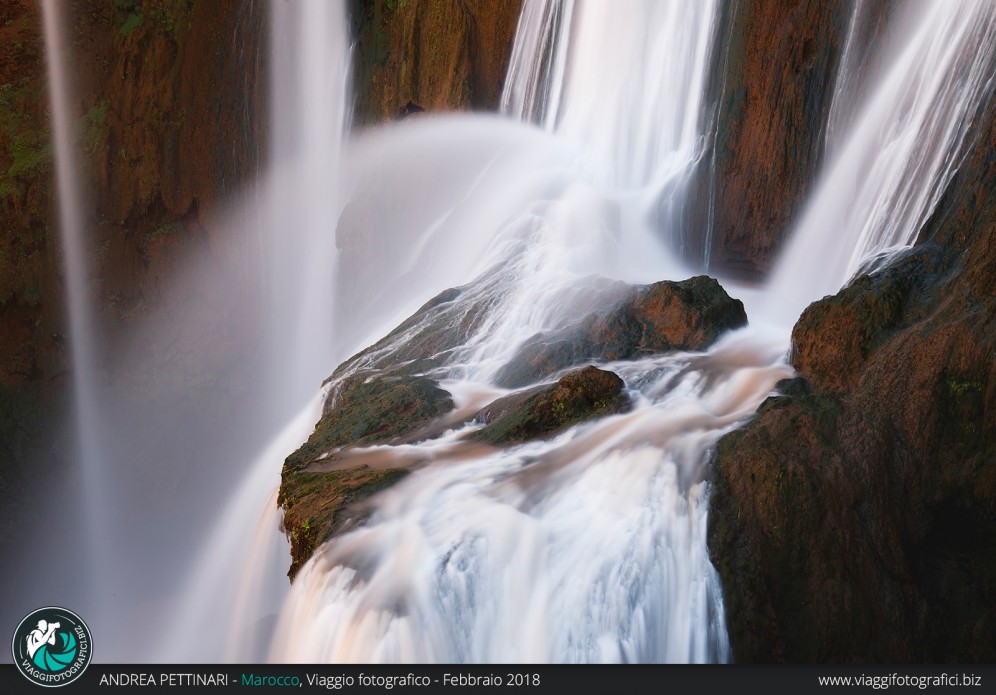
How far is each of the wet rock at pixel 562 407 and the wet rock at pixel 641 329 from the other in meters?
0.74

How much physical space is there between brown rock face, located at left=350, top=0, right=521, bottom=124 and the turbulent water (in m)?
0.31

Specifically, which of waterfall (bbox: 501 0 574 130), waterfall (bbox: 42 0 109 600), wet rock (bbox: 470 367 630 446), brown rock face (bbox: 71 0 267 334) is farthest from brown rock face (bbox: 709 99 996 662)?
waterfall (bbox: 42 0 109 600)

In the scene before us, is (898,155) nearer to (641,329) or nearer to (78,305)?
(641,329)

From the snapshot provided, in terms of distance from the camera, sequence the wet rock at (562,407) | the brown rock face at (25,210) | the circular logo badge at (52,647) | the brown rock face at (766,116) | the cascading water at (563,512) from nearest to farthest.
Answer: the cascading water at (563,512) → the circular logo badge at (52,647) → the wet rock at (562,407) → the brown rock face at (766,116) → the brown rock face at (25,210)

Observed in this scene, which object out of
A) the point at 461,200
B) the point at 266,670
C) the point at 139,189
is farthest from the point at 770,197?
the point at 139,189

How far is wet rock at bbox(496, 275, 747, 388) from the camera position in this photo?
7102 mm

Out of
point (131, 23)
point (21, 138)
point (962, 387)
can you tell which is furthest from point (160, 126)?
Answer: point (962, 387)

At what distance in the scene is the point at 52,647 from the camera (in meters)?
5.14

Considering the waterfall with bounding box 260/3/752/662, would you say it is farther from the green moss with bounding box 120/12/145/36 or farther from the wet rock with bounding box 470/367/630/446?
the green moss with bounding box 120/12/145/36

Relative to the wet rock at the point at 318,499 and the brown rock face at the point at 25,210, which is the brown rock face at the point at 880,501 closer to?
the wet rock at the point at 318,499

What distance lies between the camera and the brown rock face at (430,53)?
12.8 metres

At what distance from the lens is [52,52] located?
13555 mm

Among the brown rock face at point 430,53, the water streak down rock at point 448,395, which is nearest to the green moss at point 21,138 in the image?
the brown rock face at point 430,53

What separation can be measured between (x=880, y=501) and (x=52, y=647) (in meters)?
4.43
